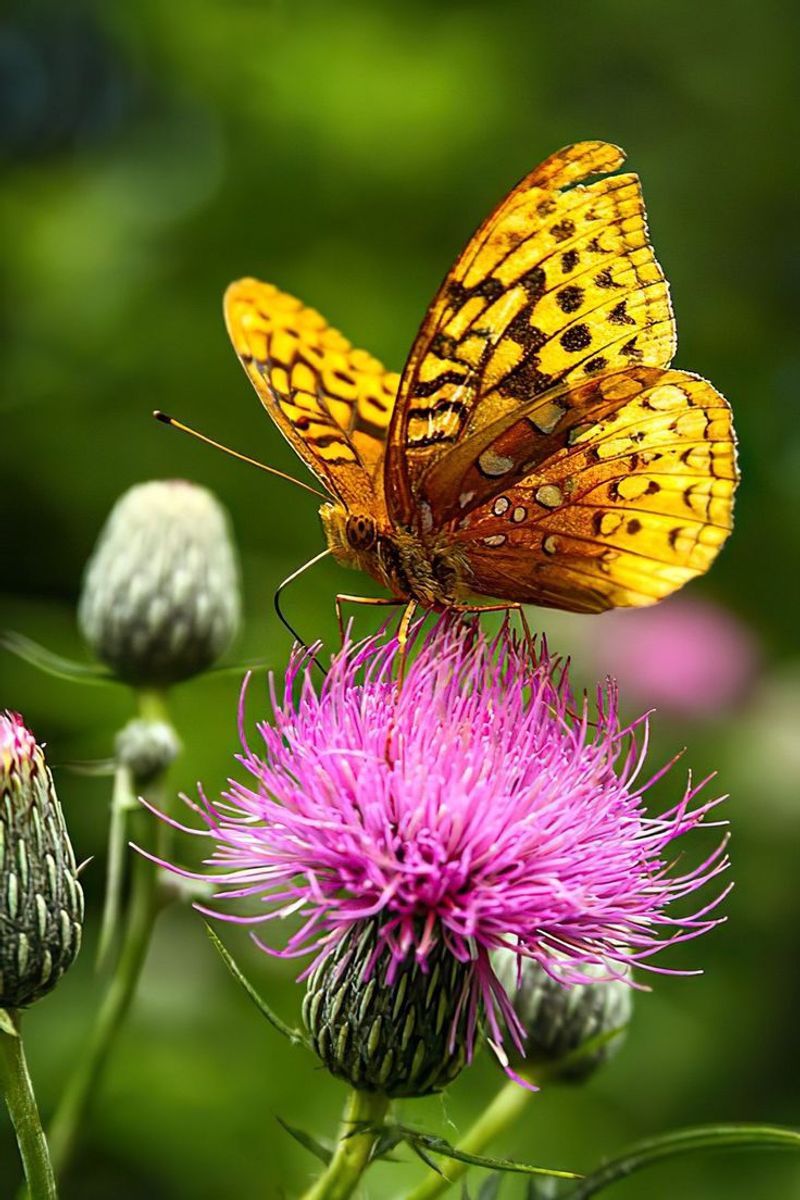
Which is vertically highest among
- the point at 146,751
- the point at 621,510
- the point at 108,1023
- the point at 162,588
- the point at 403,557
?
the point at 621,510

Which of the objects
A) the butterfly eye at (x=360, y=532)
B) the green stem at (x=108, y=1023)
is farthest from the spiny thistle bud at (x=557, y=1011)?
the butterfly eye at (x=360, y=532)

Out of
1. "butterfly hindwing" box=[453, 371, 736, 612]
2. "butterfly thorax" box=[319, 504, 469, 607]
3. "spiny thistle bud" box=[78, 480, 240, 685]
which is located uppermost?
"butterfly hindwing" box=[453, 371, 736, 612]

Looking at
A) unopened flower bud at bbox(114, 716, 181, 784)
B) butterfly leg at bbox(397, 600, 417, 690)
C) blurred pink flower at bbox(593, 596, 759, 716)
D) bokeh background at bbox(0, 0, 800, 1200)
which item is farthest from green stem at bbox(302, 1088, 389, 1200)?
blurred pink flower at bbox(593, 596, 759, 716)

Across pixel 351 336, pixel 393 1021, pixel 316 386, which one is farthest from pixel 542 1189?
pixel 351 336

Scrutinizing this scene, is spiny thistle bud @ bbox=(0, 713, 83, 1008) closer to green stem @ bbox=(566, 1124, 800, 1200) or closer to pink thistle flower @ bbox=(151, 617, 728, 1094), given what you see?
pink thistle flower @ bbox=(151, 617, 728, 1094)

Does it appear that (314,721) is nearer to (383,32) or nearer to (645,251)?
(645,251)

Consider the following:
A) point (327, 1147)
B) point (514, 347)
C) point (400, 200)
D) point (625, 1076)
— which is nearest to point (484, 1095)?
point (625, 1076)

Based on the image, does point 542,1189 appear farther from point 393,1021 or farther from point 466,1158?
point 466,1158
